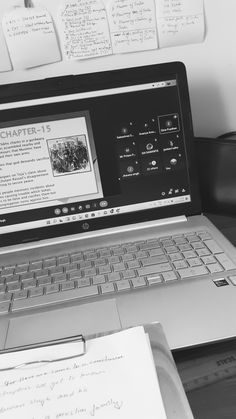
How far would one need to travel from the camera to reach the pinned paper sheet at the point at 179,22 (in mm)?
785

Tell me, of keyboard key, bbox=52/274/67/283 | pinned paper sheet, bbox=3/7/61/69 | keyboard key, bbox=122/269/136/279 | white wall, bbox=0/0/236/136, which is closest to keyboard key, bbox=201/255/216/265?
keyboard key, bbox=122/269/136/279

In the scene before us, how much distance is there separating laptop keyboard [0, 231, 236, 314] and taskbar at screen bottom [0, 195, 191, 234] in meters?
0.06

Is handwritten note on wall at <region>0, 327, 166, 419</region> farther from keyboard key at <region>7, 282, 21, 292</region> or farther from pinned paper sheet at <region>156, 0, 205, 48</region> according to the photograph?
pinned paper sheet at <region>156, 0, 205, 48</region>

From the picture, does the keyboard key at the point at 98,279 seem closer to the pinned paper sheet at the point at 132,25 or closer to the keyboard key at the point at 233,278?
the keyboard key at the point at 233,278

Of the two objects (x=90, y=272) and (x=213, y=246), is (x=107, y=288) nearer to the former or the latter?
(x=90, y=272)

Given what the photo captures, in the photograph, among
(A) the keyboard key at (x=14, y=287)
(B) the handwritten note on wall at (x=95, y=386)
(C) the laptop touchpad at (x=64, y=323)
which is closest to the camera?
(B) the handwritten note on wall at (x=95, y=386)

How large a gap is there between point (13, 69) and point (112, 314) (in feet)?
1.65

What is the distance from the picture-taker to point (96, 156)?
2.35 ft

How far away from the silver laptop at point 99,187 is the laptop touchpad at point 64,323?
0.13ft

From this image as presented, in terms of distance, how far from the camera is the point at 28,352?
454 millimetres

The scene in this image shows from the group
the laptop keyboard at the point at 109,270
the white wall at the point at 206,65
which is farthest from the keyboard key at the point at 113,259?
the white wall at the point at 206,65

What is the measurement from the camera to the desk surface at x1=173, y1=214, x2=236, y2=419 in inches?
16.2

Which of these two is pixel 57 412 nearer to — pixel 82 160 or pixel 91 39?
pixel 82 160

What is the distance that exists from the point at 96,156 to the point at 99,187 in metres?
0.05
